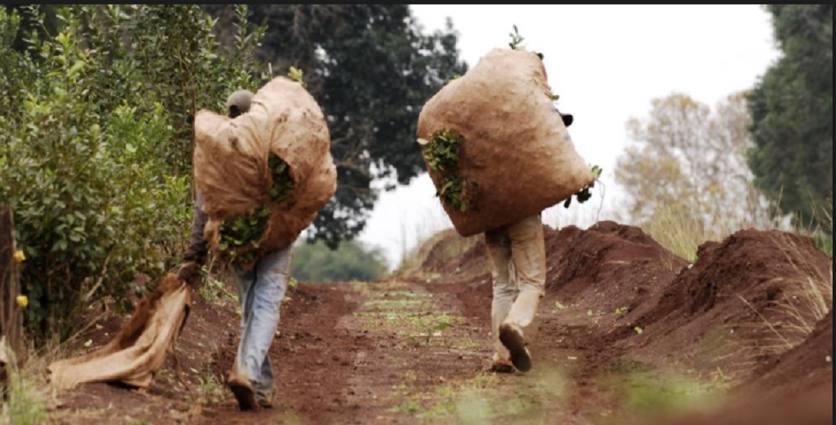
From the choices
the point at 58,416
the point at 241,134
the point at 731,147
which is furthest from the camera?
the point at 731,147

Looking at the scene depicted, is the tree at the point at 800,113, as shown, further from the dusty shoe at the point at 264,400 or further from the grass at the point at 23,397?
the grass at the point at 23,397

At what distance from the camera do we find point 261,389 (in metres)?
10.0

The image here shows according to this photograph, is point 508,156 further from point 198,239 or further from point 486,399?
point 198,239

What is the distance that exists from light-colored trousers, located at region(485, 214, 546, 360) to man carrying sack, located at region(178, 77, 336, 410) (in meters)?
1.87

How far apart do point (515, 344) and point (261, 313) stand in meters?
1.90

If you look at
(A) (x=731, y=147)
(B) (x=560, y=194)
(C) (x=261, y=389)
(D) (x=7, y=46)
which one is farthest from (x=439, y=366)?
(A) (x=731, y=147)

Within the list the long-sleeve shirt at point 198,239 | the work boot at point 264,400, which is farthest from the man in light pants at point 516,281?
the long-sleeve shirt at point 198,239

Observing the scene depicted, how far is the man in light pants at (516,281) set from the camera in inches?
437

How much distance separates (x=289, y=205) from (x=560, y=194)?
2.34 m

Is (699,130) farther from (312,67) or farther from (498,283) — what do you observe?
(498,283)

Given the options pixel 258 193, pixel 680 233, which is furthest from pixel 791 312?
pixel 680 233

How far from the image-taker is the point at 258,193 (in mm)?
9898

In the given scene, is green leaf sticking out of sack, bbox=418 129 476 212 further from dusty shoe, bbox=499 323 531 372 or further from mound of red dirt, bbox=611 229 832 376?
mound of red dirt, bbox=611 229 832 376

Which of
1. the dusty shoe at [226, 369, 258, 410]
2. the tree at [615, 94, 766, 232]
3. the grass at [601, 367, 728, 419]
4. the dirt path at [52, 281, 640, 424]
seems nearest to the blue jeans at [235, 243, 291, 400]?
the dusty shoe at [226, 369, 258, 410]
